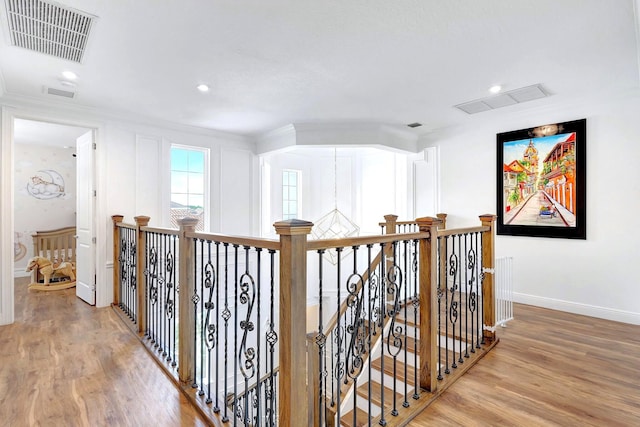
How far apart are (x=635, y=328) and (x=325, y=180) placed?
481 centimetres

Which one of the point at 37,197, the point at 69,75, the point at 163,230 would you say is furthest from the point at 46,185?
the point at 163,230

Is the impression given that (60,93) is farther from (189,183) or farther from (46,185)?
(46,185)

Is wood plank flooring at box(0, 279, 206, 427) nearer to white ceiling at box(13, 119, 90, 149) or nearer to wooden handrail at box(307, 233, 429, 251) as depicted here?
wooden handrail at box(307, 233, 429, 251)

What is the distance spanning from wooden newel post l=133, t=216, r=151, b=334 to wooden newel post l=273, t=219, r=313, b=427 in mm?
2204

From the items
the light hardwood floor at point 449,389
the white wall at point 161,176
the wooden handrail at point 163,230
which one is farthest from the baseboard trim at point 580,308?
the wooden handrail at point 163,230

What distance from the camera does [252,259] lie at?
5.21 meters

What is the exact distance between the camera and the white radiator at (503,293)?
3332 mm

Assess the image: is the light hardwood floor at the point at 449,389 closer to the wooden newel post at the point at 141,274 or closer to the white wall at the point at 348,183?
the wooden newel post at the point at 141,274

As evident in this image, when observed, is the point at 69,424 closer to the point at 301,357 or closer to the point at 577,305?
the point at 301,357

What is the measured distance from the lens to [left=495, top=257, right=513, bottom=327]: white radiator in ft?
10.9

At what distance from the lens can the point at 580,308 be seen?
3.72 meters

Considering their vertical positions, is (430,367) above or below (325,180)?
below

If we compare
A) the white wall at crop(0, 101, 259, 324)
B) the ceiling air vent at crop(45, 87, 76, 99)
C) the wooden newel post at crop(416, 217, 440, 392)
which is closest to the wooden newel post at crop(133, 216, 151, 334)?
the white wall at crop(0, 101, 259, 324)

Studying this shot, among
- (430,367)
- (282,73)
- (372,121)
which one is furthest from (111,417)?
(372,121)
